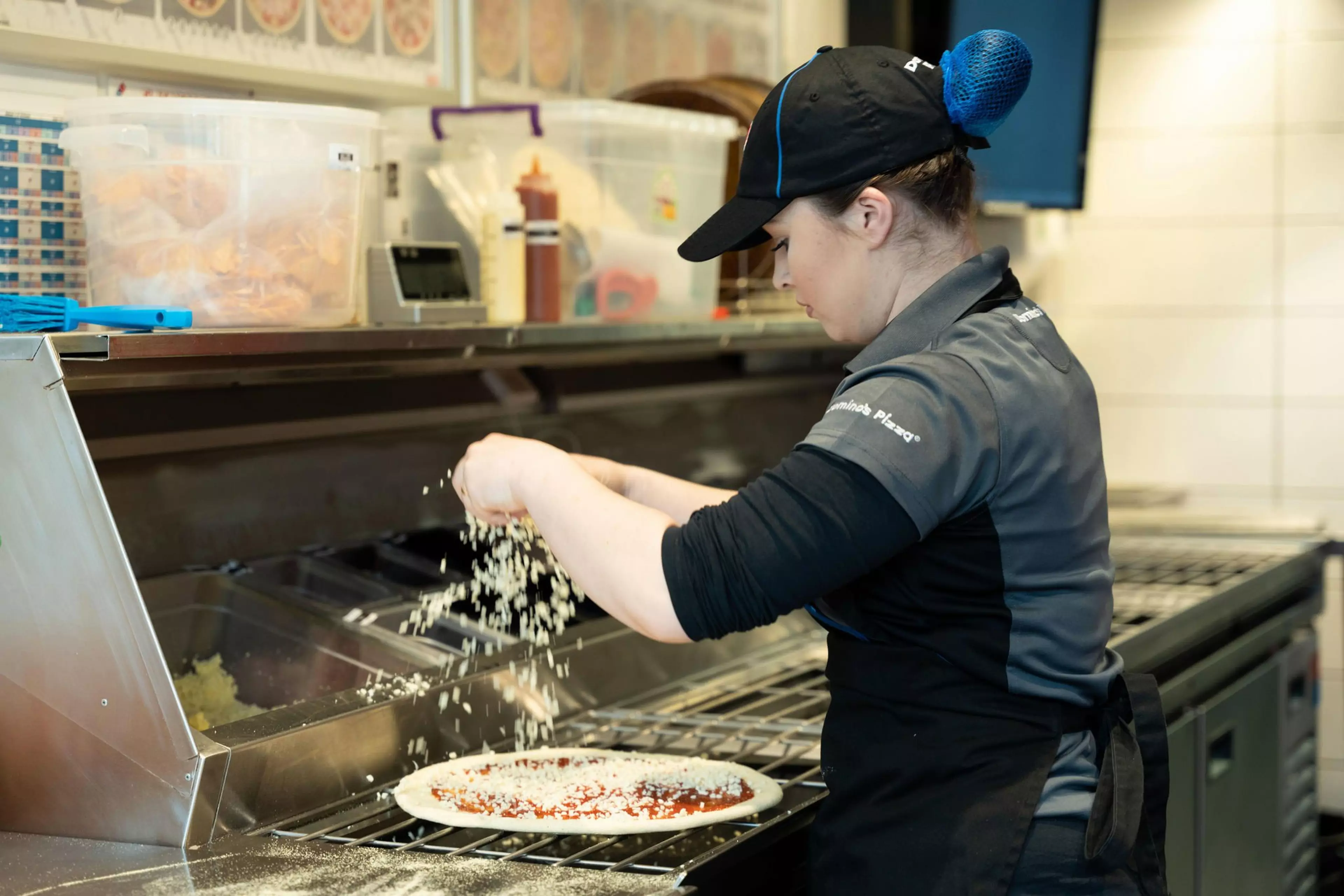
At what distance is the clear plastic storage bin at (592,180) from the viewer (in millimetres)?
2145

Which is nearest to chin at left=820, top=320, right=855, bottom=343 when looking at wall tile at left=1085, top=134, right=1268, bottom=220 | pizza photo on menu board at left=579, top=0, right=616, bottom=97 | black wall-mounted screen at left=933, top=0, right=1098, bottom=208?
pizza photo on menu board at left=579, top=0, right=616, bottom=97

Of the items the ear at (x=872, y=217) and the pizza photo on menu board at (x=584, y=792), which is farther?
the pizza photo on menu board at (x=584, y=792)

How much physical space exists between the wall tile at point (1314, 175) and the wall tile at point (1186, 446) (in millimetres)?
612

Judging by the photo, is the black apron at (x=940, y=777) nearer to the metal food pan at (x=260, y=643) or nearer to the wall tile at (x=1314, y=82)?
the metal food pan at (x=260, y=643)

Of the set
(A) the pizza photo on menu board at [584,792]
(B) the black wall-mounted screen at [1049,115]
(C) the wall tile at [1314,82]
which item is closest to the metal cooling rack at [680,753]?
(A) the pizza photo on menu board at [584,792]

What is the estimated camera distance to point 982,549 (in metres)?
1.27

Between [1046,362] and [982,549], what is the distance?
188 millimetres

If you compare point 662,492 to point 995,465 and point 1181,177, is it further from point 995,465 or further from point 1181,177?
point 1181,177

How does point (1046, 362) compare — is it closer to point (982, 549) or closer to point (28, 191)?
point (982, 549)

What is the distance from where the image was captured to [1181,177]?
4246 mm

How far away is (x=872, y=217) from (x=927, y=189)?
59mm

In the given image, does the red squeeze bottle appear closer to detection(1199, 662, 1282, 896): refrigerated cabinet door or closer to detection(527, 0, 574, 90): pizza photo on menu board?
detection(527, 0, 574, 90): pizza photo on menu board

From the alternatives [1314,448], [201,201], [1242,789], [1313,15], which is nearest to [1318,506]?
[1314,448]

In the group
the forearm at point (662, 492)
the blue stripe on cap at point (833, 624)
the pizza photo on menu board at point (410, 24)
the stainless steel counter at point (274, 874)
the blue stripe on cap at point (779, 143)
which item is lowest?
the stainless steel counter at point (274, 874)
